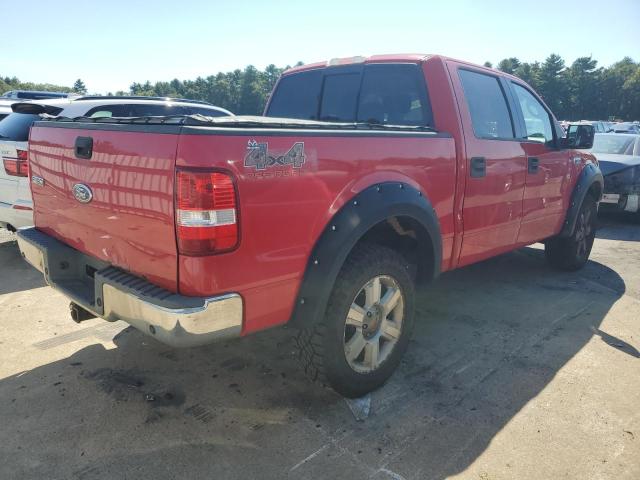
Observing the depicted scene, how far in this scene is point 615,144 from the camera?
9000 mm

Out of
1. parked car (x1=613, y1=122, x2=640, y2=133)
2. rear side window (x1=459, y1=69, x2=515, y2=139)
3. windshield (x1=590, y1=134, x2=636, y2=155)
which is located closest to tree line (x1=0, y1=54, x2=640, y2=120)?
parked car (x1=613, y1=122, x2=640, y2=133)

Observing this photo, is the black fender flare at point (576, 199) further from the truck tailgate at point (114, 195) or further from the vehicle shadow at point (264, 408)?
the truck tailgate at point (114, 195)

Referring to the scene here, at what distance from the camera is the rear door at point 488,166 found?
3355 mm

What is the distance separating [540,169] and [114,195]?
3.40 m

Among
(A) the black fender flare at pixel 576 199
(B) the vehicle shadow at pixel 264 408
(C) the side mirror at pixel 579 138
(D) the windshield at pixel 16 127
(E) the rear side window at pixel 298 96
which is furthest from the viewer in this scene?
(D) the windshield at pixel 16 127

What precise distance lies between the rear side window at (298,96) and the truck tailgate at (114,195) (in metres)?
1.96

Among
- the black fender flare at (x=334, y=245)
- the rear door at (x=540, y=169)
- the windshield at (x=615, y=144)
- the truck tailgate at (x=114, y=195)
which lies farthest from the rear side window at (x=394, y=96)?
the windshield at (x=615, y=144)

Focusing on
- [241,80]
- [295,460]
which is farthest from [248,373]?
[241,80]

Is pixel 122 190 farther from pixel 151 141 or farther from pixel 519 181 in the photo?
pixel 519 181

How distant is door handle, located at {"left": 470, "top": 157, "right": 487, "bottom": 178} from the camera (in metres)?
3.33

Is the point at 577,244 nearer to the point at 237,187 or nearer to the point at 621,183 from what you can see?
the point at 621,183

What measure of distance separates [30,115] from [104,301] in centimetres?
384

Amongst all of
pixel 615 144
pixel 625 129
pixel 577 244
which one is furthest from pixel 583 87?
pixel 577 244

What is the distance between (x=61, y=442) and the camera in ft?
7.74
